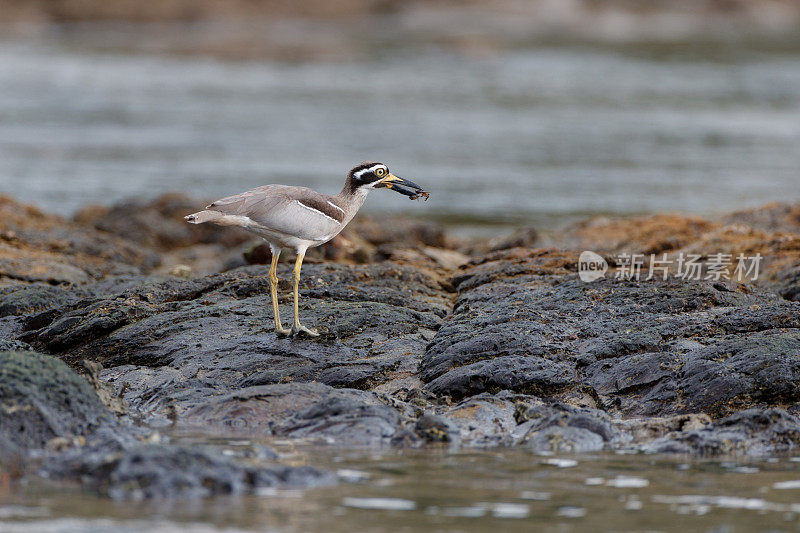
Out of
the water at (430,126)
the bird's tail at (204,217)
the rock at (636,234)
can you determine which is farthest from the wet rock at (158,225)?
the bird's tail at (204,217)

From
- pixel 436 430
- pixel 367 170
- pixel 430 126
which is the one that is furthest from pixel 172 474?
pixel 430 126

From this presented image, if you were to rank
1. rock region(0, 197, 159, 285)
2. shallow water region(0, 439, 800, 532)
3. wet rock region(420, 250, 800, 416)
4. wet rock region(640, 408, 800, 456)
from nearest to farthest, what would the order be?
shallow water region(0, 439, 800, 532) < wet rock region(640, 408, 800, 456) < wet rock region(420, 250, 800, 416) < rock region(0, 197, 159, 285)

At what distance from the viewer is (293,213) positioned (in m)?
7.76

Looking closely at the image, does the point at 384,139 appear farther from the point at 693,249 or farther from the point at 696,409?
the point at 696,409

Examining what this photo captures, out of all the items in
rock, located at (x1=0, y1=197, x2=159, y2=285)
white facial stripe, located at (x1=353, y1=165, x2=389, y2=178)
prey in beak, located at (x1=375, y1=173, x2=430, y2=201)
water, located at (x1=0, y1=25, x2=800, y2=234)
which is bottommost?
rock, located at (x1=0, y1=197, x2=159, y2=285)

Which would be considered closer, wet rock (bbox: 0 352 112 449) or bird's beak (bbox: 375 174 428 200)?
wet rock (bbox: 0 352 112 449)

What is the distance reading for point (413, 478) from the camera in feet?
19.1

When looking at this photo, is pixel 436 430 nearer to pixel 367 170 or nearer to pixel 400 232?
pixel 367 170

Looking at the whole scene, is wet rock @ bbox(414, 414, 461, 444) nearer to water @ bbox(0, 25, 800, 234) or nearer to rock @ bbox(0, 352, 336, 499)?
rock @ bbox(0, 352, 336, 499)

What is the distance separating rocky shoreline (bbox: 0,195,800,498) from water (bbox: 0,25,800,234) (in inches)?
375

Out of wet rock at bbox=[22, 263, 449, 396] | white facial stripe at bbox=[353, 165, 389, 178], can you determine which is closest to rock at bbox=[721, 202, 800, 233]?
wet rock at bbox=[22, 263, 449, 396]

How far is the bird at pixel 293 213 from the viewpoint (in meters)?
7.62

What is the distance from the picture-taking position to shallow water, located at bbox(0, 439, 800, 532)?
16.4 feet

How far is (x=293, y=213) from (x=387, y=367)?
4.40 feet
